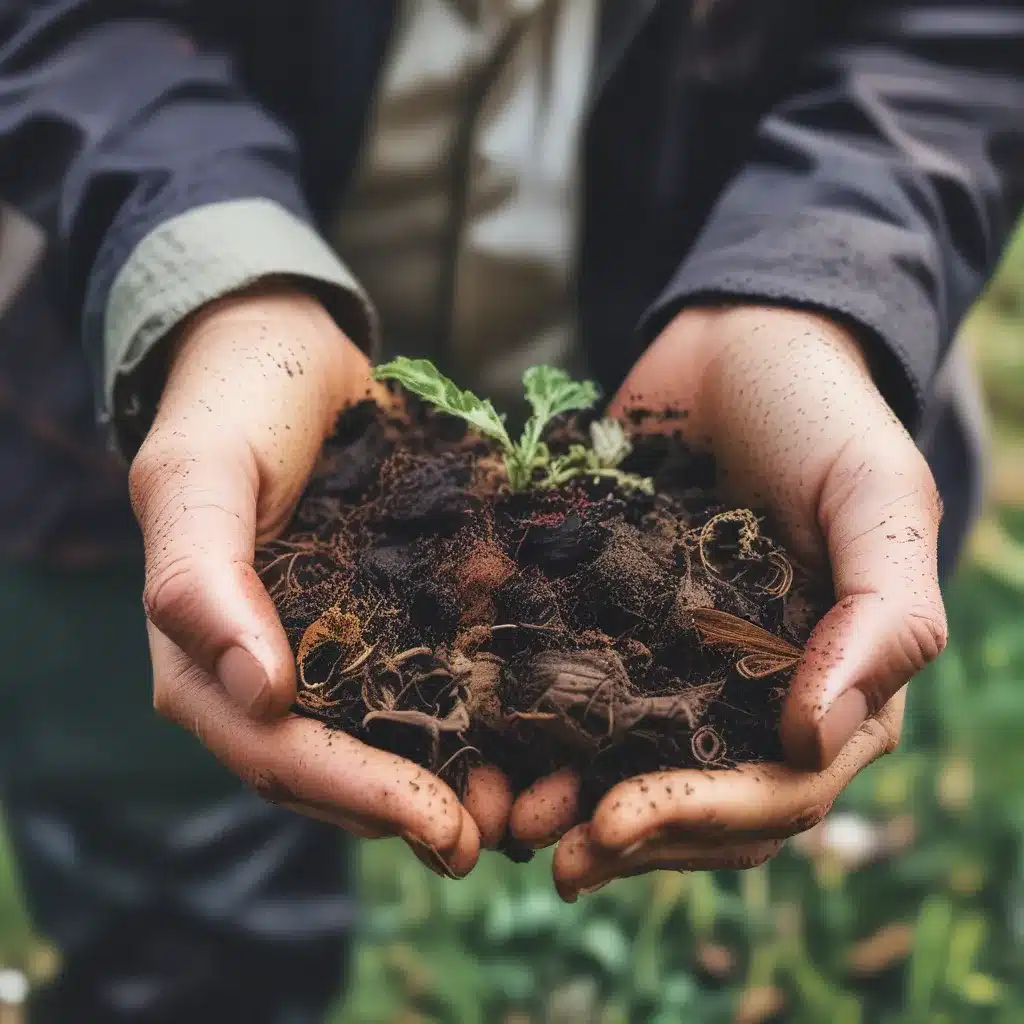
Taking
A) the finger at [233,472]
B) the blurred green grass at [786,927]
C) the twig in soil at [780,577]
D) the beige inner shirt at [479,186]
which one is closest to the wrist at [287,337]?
the finger at [233,472]

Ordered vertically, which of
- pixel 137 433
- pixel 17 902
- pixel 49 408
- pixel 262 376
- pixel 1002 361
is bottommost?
pixel 17 902

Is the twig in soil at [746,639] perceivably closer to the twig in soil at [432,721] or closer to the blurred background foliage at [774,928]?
the twig in soil at [432,721]

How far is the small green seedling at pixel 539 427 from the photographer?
1685 mm

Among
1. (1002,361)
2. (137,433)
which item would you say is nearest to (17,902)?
(137,433)

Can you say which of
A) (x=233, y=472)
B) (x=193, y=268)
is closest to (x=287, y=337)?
(x=193, y=268)

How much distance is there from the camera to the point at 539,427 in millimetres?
1745

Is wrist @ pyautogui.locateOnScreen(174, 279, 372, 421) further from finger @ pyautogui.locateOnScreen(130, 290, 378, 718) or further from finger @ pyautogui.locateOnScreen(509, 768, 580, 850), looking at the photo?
finger @ pyautogui.locateOnScreen(509, 768, 580, 850)

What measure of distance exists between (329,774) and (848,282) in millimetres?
1162

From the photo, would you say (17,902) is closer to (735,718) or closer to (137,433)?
(137,433)

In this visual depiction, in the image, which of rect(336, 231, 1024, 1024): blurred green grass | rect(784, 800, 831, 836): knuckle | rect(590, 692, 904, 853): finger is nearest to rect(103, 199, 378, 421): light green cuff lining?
rect(590, 692, 904, 853): finger

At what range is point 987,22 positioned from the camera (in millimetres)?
2105

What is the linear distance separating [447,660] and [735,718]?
391 mm

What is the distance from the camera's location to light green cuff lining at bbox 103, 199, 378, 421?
176 cm

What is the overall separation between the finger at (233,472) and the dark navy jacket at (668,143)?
266 millimetres
